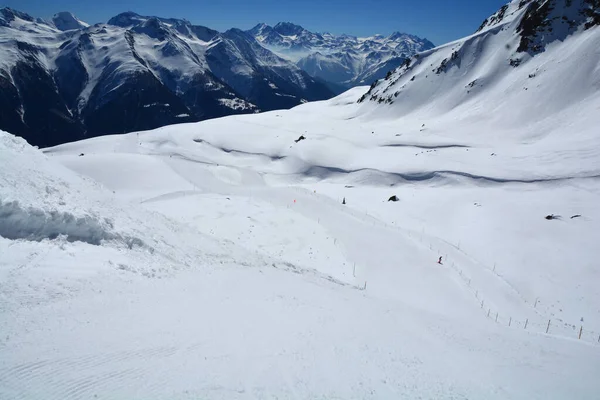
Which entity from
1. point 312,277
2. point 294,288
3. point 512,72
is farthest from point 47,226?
point 512,72

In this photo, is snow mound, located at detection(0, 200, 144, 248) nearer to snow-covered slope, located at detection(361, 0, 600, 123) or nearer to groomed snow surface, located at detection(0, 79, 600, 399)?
groomed snow surface, located at detection(0, 79, 600, 399)

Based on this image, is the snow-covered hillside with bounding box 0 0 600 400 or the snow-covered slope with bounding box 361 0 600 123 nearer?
the snow-covered hillside with bounding box 0 0 600 400

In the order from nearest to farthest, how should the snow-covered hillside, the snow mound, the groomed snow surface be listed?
the groomed snow surface < the snow-covered hillside < the snow mound

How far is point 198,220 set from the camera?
3328 centimetres

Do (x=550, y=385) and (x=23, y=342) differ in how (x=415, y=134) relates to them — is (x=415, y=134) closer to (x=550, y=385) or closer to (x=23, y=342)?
(x=550, y=385)

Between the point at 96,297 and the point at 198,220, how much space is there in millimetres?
20920

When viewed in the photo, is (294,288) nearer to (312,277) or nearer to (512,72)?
(312,277)

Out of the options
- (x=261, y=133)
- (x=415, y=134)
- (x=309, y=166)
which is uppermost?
(x=415, y=134)

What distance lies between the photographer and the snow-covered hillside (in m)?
10.8

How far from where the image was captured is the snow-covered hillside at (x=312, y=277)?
10766 mm

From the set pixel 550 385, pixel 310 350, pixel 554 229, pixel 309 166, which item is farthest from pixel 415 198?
pixel 310 350

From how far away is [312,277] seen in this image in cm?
2366

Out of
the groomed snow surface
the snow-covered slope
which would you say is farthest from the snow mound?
the snow-covered slope

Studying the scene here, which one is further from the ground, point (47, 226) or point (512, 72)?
point (512, 72)
